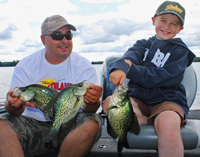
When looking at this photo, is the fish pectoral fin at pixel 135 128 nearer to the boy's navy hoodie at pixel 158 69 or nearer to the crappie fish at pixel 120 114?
the crappie fish at pixel 120 114

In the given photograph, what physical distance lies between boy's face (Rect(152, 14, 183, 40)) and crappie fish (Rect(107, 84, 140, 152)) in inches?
44.8

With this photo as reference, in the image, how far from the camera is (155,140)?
6.78 ft

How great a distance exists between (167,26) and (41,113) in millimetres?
1864

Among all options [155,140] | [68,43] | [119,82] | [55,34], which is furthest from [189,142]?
[55,34]

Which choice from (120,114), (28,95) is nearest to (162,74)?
(120,114)

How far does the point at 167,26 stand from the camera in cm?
246

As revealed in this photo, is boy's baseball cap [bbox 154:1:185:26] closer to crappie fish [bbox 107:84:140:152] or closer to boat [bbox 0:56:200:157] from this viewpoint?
boat [bbox 0:56:200:157]

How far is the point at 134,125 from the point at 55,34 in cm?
142

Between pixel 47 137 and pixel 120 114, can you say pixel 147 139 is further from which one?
pixel 47 137

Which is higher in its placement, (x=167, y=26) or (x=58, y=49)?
(x=167, y=26)

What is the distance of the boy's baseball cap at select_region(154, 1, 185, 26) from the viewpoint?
95.1 inches

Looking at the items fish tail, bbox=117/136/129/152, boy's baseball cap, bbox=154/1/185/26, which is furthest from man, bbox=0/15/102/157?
→ boy's baseball cap, bbox=154/1/185/26

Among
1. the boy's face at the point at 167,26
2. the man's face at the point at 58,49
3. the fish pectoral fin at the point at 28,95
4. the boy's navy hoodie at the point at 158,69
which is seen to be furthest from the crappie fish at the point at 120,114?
the boy's face at the point at 167,26

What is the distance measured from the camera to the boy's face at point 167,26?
2457mm
